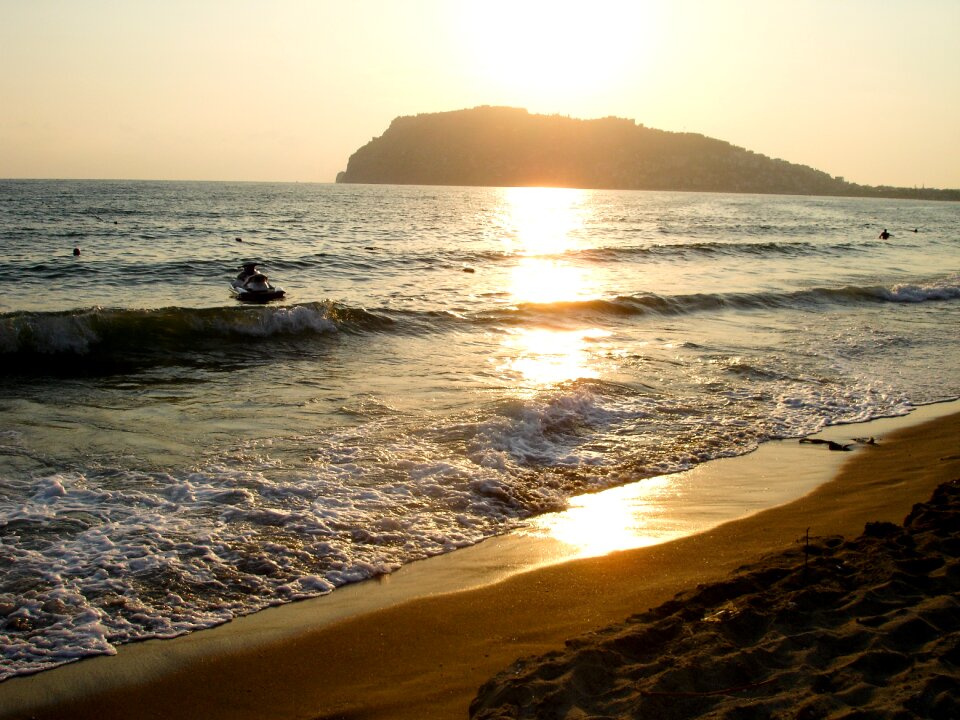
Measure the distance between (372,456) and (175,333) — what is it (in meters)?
8.29

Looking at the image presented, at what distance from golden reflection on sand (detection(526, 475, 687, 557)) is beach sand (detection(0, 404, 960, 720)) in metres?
0.28

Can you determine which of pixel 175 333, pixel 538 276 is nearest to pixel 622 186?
pixel 538 276

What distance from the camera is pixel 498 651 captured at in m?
4.06

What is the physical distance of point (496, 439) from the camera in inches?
310

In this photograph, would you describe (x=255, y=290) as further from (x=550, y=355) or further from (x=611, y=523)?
(x=611, y=523)

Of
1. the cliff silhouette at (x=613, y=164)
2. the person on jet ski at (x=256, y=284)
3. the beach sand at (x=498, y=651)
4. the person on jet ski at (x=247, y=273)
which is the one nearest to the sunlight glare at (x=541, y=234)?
the person on jet ski at (x=247, y=273)

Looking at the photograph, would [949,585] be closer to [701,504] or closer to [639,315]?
[701,504]

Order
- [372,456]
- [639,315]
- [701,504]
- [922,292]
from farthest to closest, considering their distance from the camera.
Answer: [922,292], [639,315], [372,456], [701,504]

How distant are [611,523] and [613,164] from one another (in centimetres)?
18110

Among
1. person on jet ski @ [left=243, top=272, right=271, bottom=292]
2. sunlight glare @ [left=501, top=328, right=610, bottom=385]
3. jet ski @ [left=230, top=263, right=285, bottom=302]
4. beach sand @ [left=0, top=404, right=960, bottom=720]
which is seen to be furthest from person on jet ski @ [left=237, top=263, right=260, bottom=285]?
beach sand @ [left=0, top=404, right=960, bottom=720]

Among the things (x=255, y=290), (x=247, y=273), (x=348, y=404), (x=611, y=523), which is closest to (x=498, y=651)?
(x=611, y=523)

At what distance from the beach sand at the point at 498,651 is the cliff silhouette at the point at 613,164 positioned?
572 ft

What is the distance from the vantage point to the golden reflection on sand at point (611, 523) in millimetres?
5664

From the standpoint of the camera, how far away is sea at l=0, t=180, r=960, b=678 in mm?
5145
